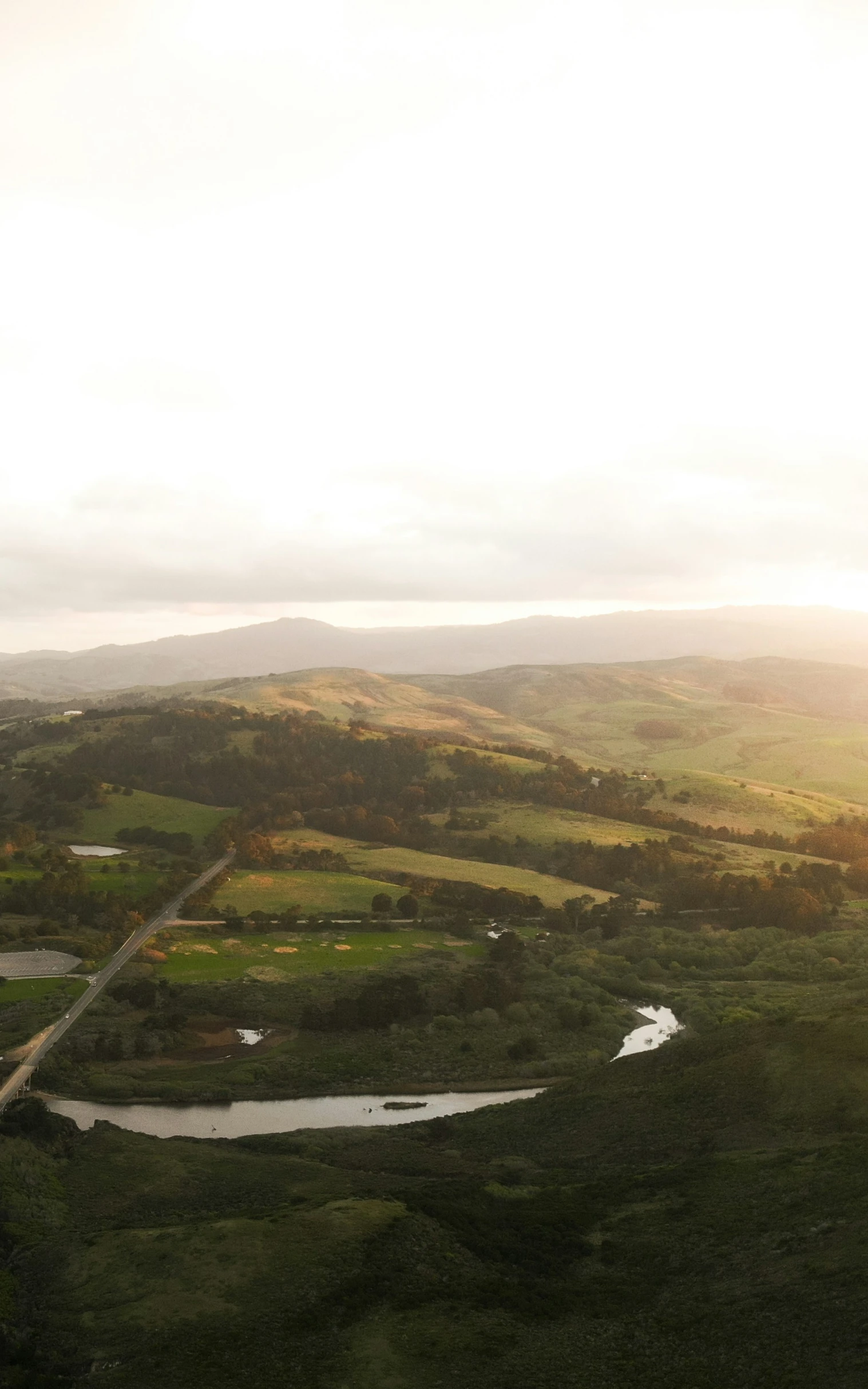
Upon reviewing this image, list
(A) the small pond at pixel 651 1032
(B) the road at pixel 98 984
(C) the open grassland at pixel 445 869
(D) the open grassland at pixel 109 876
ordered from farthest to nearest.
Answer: (C) the open grassland at pixel 445 869, (D) the open grassland at pixel 109 876, (A) the small pond at pixel 651 1032, (B) the road at pixel 98 984

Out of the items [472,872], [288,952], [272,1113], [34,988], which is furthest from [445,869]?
[272,1113]

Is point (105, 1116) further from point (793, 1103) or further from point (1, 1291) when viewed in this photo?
point (793, 1103)

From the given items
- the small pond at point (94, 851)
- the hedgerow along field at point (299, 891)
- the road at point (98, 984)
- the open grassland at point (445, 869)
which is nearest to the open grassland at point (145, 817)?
the small pond at point (94, 851)

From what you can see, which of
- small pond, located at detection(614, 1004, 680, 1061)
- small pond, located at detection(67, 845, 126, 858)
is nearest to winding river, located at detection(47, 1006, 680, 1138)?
small pond, located at detection(614, 1004, 680, 1061)

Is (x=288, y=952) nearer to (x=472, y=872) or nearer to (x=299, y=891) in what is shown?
(x=299, y=891)

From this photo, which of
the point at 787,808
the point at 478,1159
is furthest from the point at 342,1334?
the point at 787,808

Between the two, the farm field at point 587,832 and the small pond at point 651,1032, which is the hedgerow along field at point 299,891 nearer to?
the farm field at point 587,832
